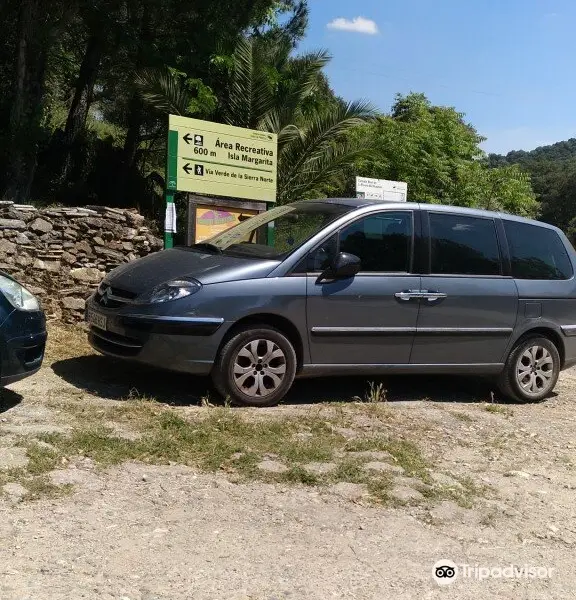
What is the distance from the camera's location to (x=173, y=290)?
5766 millimetres

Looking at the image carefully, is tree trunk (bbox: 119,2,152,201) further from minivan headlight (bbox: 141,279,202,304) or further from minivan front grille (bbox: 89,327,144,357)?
minivan headlight (bbox: 141,279,202,304)

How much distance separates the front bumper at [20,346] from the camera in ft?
16.3

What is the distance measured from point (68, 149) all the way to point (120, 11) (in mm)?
3529

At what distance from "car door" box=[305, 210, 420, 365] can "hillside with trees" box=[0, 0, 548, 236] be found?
620 cm

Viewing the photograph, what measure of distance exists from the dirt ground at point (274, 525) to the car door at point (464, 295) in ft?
3.22

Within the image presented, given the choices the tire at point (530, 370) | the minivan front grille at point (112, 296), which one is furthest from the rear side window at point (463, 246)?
the minivan front grille at point (112, 296)

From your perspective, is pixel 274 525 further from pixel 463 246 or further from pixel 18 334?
pixel 463 246

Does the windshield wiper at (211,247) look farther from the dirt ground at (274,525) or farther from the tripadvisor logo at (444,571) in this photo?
the tripadvisor logo at (444,571)

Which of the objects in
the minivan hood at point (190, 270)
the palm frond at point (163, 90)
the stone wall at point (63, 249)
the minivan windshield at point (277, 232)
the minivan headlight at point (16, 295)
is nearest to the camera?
the minivan headlight at point (16, 295)

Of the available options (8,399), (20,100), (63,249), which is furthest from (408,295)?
(20,100)

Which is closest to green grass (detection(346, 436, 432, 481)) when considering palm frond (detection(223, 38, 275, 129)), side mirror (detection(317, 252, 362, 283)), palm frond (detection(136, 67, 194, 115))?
side mirror (detection(317, 252, 362, 283))

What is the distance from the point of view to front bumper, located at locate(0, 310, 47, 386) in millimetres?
4965

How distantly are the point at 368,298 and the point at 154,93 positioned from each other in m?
7.09

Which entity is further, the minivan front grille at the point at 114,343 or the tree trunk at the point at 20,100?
the tree trunk at the point at 20,100
